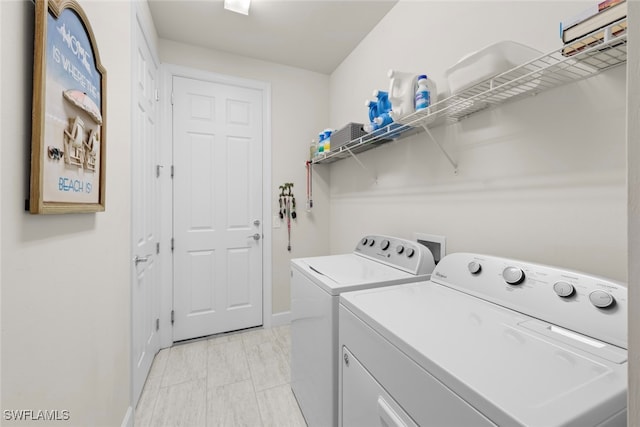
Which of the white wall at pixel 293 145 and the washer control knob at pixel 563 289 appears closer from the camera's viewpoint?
the washer control knob at pixel 563 289

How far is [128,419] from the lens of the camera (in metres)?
1.44

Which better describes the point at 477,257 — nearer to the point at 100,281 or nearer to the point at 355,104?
the point at 100,281

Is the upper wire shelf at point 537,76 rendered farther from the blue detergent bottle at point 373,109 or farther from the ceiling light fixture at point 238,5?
the ceiling light fixture at point 238,5

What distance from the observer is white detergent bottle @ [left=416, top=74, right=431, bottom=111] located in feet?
4.23

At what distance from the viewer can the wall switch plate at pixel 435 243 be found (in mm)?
1512

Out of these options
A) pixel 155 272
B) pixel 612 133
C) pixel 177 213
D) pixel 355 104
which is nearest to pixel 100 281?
pixel 155 272

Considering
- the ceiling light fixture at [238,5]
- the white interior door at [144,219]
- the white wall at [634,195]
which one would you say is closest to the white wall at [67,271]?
the white interior door at [144,219]

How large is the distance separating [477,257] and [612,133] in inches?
23.0

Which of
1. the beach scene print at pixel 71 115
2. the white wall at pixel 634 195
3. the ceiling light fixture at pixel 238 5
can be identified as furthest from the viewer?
the ceiling light fixture at pixel 238 5

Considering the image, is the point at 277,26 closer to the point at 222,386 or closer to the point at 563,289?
the point at 563,289

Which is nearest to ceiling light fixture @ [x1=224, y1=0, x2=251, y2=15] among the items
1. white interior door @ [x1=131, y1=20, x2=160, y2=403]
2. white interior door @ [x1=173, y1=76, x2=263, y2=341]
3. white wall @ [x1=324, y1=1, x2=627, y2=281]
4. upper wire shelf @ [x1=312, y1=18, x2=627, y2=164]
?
white interior door @ [x1=131, y1=20, x2=160, y2=403]

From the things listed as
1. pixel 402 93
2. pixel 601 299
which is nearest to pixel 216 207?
pixel 402 93

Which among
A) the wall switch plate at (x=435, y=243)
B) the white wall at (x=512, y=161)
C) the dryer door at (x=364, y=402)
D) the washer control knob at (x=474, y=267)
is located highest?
the white wall at (x=512, y=161)

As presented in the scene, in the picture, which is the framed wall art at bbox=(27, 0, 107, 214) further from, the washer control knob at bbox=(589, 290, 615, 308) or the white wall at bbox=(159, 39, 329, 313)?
the white wall at bbox=(159, 39, 329, 313)
